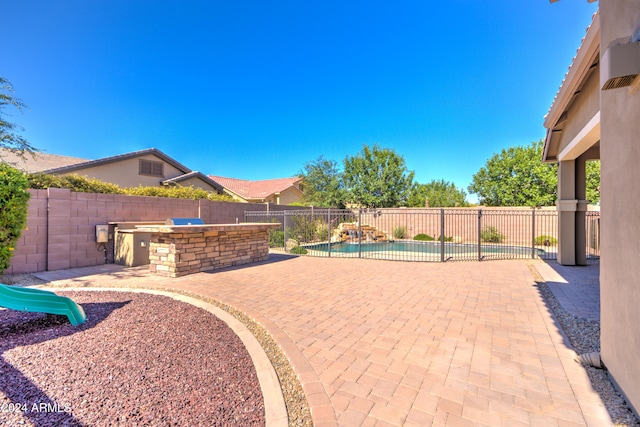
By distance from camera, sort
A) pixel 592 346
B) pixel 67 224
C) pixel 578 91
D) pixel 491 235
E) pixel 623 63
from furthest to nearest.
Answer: pixel 491 235, pixel 67 224, pixel 578 91, pixel 592 346, pixel 623 63

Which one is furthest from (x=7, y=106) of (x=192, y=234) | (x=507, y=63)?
(x=507, y=63)

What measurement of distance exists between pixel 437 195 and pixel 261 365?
4236 cm

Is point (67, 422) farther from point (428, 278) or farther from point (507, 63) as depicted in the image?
point (507, 63)

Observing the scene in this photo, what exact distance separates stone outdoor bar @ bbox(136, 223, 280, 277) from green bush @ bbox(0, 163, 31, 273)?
2.01 meters

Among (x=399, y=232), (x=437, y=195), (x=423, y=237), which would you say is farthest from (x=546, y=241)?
(x=437, y=195)

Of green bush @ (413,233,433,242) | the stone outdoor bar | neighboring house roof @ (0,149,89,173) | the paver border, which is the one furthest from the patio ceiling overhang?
neighboring house roof @ (0,149,89,173)

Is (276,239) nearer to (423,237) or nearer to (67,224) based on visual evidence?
(67,224)

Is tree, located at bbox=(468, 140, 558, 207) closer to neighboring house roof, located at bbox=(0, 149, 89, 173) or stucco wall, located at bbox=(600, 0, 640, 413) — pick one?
stucco wall, located at bbox=(600, 0, 640, 413)

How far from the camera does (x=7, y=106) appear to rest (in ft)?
26.1

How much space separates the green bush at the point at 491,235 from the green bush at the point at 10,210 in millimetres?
19366

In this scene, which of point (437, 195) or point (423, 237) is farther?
point (437, 195)

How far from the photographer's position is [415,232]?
1936 cm

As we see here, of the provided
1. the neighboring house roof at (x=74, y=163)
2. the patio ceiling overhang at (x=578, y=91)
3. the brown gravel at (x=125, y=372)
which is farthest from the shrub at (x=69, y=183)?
the patio ceiling overhang at (x=578, y=91)

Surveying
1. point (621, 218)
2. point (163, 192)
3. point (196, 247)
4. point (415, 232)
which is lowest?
point (415, 232)
